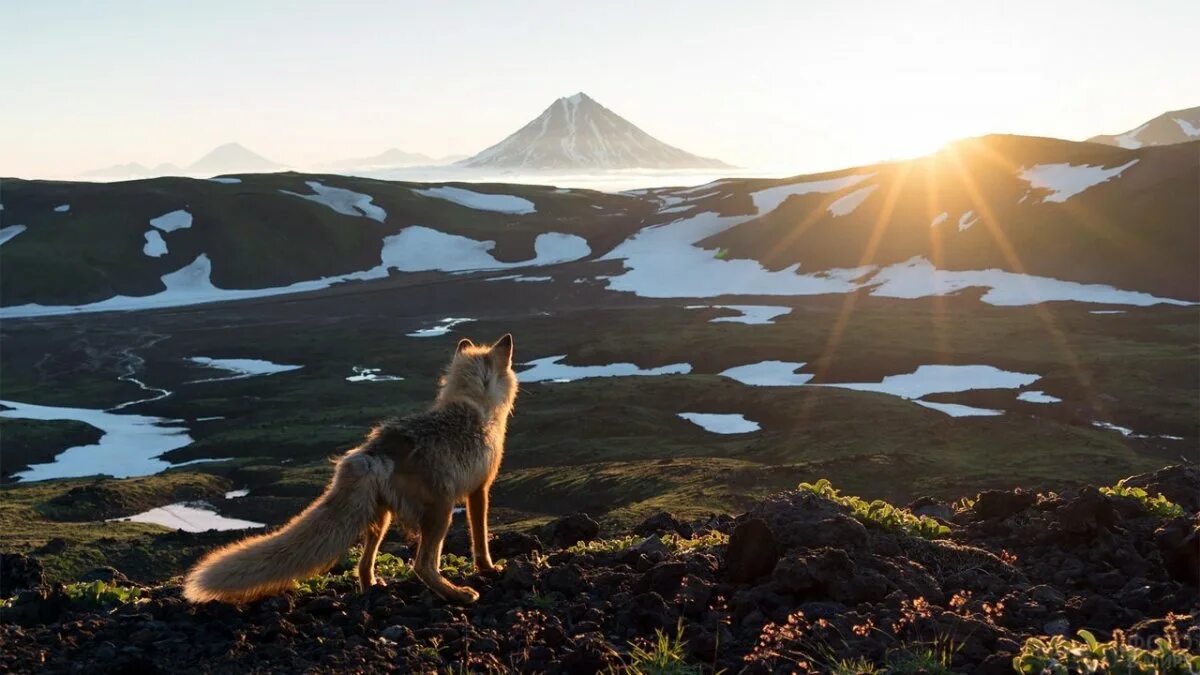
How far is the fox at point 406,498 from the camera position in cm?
849

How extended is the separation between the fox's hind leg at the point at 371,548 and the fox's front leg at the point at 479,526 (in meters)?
1.02

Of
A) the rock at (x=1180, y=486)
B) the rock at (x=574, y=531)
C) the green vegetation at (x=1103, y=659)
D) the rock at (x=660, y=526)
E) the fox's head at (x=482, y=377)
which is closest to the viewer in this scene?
the green vegetation at (x=1103, y=659)

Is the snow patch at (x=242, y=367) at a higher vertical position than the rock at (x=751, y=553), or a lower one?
lower

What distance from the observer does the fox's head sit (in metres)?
10.5

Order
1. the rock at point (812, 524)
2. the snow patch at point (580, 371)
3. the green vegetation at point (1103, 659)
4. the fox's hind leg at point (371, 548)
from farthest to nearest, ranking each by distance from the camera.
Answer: the snow patch at point (580, 371) < the rock at point (812, 524) < the fox's hind leg at point (371, 548) < the green vegetation at point (1103, 659)

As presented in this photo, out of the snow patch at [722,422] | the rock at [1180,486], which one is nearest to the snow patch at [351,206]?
the snow patch at [722,422]

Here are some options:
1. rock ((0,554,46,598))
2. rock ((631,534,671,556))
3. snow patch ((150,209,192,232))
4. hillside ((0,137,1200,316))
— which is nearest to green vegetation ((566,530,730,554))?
rock ((631,534,671,556))

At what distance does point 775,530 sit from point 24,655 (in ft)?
21.9

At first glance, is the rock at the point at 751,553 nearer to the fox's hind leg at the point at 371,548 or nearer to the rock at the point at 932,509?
the fox's hind leg at the point at 371,548

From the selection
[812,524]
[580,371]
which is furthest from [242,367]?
[812,524]

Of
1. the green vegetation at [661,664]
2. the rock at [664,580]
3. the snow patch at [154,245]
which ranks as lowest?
the snow patch at [154,245]

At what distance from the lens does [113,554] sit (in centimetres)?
2870

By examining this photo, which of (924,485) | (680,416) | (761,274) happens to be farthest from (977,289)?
(924,485)

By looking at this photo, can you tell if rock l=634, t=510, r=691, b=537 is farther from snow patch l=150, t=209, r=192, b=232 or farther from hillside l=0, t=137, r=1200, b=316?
snow patch l=150, t=209, r=192, b=232
